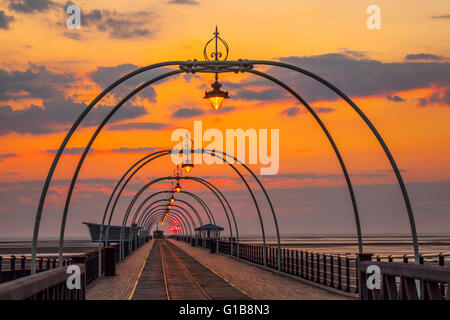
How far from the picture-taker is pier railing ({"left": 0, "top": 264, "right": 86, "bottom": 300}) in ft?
23.5

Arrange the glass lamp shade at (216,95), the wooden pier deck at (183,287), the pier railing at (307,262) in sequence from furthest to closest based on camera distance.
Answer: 1. the pier railing at (307,262)
2. the wooden pier deck at (183,287)
3. the glass lamp shade at (216,95)

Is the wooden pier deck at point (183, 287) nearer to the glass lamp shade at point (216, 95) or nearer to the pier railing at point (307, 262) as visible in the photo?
the pier railing at point (307, 262)

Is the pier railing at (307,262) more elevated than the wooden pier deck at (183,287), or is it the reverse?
the pier railing at (307,262)

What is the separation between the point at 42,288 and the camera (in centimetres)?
860

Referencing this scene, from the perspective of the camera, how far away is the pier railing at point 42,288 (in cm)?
717

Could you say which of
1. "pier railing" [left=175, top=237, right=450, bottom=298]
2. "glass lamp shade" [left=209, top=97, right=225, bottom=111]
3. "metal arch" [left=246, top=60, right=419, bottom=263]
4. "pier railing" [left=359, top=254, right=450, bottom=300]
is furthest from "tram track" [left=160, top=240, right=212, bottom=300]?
"pier railing" [left=359, top=254, right=450, bottom=300]

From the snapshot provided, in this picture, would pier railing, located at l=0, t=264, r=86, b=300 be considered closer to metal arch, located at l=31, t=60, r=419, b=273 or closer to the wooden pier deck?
metal arch, located at l=31, t=60, r=419, b=273

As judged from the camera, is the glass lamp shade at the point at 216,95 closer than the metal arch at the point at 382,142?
Yes

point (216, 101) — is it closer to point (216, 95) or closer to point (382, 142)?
point (216, 95)

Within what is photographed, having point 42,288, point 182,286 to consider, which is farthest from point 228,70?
point 182,286

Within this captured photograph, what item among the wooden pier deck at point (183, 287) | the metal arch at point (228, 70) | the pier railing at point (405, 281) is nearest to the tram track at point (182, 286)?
the wooden pier deck at point (183, 287)

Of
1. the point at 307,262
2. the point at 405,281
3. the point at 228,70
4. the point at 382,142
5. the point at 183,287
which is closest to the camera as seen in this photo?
the point at 405,281
